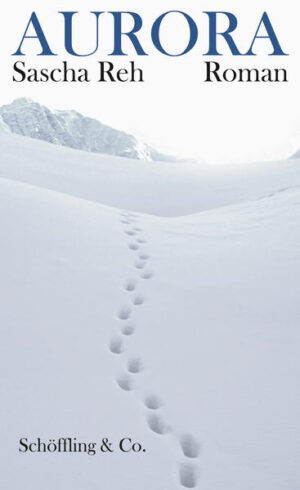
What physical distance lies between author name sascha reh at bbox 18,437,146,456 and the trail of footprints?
0.15m

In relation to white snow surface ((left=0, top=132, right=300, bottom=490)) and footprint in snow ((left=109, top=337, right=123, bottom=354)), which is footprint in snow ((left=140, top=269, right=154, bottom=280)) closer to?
white snow surface ((left=0, top=132, right=300, bottom=490))

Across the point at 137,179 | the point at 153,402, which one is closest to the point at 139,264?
the point at 153,402

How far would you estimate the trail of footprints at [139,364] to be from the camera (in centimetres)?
186

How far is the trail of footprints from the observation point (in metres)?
1.86

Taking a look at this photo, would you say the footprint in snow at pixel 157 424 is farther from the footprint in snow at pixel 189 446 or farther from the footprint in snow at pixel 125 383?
the footprint in snow at pixel 125 383

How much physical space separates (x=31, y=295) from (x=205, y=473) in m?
1.37

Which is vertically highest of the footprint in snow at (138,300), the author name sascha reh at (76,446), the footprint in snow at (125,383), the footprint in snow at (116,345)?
the footprint in snow at (138,300)

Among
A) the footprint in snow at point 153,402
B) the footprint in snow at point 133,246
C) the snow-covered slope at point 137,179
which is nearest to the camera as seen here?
the footprint in snow at point 153,402

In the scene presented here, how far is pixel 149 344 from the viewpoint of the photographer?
251 centimetres

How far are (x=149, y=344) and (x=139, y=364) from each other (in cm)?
16

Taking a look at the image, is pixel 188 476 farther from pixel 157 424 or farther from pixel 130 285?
pixel 130 285

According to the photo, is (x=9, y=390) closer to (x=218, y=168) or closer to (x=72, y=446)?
(x=72, y=446)

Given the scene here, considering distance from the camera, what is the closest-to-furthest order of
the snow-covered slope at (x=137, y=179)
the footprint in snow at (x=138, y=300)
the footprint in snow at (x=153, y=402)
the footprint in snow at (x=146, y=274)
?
the footprint in snow at (x=153, y=402)
the footprint in snow at (x=138, y=300)
the footprint in snow at (x=146, y=274)
the snow-covered slope at (x=137, y=179)

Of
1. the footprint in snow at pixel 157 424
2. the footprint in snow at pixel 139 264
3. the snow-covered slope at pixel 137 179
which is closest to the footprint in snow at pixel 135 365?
the footprint in snow at pixel 157 424
